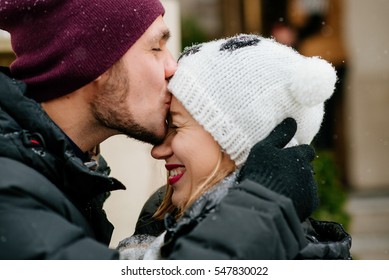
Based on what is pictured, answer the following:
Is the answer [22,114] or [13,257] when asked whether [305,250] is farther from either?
[22,114]

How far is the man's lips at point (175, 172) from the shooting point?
2.68m

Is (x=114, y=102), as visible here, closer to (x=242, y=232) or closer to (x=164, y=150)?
(x=164, y=150)

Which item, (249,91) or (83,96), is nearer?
(249,91)

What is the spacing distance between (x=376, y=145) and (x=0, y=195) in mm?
6425

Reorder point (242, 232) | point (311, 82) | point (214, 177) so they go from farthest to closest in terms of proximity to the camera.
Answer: point (214, 177) → point (311, 82) → point (242, 232)

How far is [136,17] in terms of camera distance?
105 inches

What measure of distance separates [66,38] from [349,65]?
5.84 m

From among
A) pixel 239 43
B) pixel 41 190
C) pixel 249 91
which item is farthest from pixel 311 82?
pixel 41 190

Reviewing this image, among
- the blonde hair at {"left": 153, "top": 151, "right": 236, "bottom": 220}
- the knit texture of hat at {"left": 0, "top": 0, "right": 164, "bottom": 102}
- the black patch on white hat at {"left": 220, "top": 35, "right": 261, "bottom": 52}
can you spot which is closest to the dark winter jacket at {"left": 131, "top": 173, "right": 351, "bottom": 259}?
the blonde hair at {"left": 153, "top": 151, "right": 236, "bottom": 220}

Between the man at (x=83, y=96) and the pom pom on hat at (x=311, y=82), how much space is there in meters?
0.20

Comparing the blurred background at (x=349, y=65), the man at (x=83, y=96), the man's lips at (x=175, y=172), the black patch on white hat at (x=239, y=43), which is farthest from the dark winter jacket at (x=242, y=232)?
the blurred background at (x=349, y=65)

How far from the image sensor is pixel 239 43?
259 centimetres

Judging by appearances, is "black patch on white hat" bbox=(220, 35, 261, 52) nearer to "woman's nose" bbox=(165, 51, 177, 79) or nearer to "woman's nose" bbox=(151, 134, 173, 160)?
"woman's nose" bbox=(165, 51, 177, 79)
